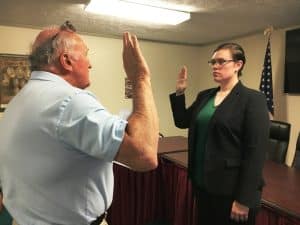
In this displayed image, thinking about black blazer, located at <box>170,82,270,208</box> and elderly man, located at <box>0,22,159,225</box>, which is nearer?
elderly man, located at <box>0,22,159,225</box>

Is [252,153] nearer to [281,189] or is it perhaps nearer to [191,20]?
[281,189]

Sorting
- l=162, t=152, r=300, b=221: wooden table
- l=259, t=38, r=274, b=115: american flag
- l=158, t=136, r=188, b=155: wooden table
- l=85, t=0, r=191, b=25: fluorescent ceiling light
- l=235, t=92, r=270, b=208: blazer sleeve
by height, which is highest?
l=85, t=0, r=191, b=25: fluorescent ceiling light

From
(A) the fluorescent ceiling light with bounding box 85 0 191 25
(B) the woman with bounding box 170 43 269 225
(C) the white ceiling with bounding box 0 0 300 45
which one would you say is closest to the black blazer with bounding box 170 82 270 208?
(B) the woman with bounding box 170 43 269 225

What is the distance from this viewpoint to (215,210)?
1678mm

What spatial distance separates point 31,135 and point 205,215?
1265 millimetres

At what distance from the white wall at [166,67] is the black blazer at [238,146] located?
2496 millimetres

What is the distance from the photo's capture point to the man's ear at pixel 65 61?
3.01 ft

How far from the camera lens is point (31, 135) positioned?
0.83 meters

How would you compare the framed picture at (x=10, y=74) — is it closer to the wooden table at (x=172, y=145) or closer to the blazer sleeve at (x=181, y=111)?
the wooden table at (x=172, y=145)

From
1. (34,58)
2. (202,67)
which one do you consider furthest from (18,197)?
(202,67)

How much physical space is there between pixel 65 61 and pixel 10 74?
3336 millimetres

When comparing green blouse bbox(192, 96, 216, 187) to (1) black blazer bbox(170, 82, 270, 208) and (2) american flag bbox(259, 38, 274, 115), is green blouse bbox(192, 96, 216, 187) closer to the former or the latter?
(1) black blazer bbox(170, 82, 270, 208)

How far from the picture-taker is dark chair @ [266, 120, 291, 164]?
111 inches

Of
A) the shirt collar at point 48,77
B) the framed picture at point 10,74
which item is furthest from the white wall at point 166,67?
the shirt collar at point 48,77
